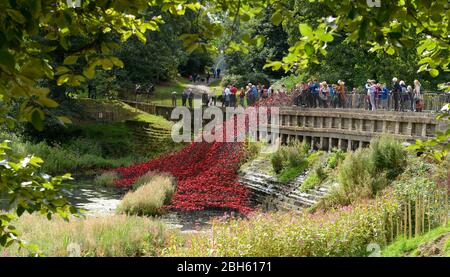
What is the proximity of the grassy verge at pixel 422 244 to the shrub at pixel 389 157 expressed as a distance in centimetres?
547

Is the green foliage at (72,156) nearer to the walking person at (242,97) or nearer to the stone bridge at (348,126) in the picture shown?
the walking person at (242,97)

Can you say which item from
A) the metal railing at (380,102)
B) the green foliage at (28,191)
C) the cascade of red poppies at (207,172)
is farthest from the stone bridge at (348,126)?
the green foliage at (28,191)

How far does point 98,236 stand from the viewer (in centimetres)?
1407

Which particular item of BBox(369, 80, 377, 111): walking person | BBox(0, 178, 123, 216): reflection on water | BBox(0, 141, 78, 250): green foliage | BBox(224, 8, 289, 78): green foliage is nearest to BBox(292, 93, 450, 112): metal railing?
BBox(369, 80, 377, 111): walking person

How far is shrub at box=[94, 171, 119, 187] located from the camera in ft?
89.9

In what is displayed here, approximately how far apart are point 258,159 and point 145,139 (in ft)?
39.8

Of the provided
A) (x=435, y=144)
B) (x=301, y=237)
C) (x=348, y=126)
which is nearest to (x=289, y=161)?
(x=348, y=126)

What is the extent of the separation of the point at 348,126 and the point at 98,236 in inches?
515

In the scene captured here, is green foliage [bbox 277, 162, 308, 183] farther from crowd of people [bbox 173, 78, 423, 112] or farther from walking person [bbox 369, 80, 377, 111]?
crowd of people [bbox 173, 78, 423, 112]

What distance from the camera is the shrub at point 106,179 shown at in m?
27.4

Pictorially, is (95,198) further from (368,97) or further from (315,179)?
(368,97)

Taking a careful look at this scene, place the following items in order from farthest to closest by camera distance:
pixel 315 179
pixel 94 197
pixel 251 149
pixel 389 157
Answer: pixel 251 149
pixel 94 197
pixel 315 179
pixel 389 157

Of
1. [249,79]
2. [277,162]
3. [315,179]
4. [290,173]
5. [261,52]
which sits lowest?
[290,173]

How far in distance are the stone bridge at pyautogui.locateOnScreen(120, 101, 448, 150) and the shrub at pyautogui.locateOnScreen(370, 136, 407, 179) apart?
1.47m
